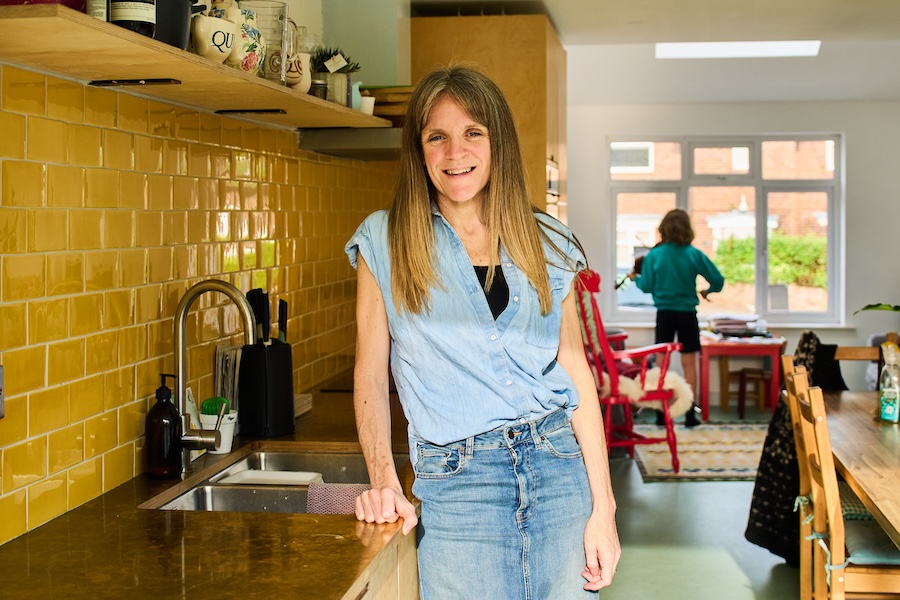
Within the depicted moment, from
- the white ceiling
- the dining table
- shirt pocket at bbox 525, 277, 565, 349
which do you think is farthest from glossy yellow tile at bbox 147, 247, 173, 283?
the white ceiling

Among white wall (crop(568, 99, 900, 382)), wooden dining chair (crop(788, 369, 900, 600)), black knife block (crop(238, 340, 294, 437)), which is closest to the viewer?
black knife block (crop(238, 340, 294, 437))

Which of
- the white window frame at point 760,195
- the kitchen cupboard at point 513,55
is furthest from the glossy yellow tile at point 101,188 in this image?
the white window frame at point 760,195

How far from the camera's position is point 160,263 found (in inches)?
93.0

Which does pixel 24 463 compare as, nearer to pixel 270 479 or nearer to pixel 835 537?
pixel 270 479

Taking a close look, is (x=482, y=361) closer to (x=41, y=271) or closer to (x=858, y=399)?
(x=41, y=271)

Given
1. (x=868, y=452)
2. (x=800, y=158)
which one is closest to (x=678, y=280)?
(x=800, y=158)

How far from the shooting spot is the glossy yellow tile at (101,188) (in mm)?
2032

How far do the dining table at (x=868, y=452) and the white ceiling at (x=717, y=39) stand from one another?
1798mm

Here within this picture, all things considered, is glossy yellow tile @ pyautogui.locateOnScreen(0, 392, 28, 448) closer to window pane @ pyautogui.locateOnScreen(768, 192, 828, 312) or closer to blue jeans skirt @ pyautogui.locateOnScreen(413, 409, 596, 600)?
blue jeans skirt @ pyautogui.locateOnScreen(413, 409, 596, 600)

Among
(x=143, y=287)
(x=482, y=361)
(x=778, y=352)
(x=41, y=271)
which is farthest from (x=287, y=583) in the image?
(x=778, y=352)

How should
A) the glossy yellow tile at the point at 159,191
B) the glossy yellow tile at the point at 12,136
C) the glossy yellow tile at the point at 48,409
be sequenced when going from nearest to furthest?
the glossy yellow tile at the point at 12,136
the glossy yellow tile at the point at 48,409
the glossy yellow tile at the point at 159,191

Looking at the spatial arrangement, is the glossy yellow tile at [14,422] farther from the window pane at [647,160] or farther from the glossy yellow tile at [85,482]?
the window pane at [647,160]

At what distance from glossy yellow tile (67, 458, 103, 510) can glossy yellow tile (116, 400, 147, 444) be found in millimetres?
110

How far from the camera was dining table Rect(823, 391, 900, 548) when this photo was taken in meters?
2.73
